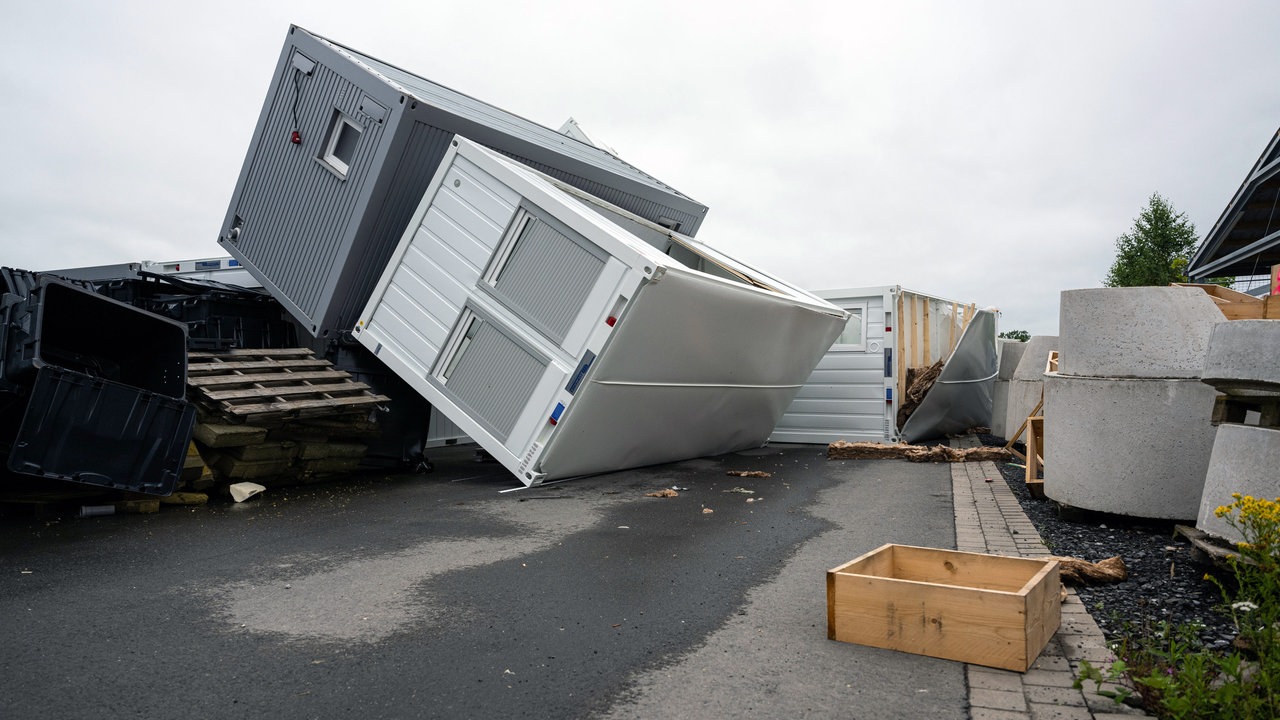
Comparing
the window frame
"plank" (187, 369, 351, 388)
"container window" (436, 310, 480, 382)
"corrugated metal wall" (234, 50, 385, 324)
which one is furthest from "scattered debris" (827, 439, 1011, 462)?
the window frame

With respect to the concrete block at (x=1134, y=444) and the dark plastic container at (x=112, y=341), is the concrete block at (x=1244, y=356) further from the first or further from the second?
the dark plastic container at (x=112, y=341)

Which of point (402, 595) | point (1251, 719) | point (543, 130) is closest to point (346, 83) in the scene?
point (543, 130)

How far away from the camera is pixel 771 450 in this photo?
12523 millimetres

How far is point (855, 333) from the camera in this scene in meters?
12.8

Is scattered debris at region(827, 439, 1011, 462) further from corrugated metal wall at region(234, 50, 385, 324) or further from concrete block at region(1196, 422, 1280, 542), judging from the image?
corrugated metal wall at region(234, 50, 385, 324)

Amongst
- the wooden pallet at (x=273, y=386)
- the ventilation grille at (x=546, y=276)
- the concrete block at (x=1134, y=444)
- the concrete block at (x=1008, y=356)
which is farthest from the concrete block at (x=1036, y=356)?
the wooden pallet at (x=273, y=386)

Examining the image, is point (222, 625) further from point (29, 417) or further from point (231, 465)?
point (231, 465)

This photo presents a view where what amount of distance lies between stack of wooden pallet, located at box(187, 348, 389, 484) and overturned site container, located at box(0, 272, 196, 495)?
378mm

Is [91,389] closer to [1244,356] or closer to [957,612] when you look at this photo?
[957,612]

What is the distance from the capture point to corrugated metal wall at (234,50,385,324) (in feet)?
29.3

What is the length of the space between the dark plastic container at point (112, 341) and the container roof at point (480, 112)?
3.24 meters

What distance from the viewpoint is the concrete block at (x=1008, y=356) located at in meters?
15.8

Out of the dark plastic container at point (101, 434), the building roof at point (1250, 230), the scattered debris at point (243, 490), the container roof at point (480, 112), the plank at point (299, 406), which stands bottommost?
the scattered debris at point (243, 490)

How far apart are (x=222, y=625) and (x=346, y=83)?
6.59 metres
